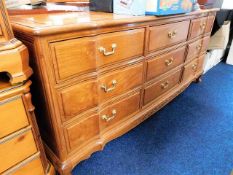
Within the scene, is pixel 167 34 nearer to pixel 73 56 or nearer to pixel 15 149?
pixel 73 56

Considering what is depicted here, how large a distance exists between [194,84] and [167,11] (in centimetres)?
124

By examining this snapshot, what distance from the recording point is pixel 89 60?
2.47ft

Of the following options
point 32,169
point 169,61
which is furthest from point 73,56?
point 169,61

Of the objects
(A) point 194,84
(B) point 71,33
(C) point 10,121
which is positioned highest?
(B) point 71,33

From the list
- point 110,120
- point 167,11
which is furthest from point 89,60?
point 167,11

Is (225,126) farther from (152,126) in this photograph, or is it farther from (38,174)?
(38,174)

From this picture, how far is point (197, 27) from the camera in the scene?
1426 millimetres

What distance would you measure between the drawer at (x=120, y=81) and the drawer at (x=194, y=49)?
65 centimetres

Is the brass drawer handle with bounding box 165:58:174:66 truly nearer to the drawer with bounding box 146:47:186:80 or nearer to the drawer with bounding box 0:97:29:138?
the drawer with bounding box 146:47:186:80

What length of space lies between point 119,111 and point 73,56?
0.48m

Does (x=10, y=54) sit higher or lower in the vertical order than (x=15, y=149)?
higher

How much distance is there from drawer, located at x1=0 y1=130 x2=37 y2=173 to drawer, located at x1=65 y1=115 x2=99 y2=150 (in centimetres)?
17

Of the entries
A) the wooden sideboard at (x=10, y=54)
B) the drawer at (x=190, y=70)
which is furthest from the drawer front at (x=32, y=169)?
the drawer at (x=190, y=70)

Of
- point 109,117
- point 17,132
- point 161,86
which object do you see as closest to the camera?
point 17,132
